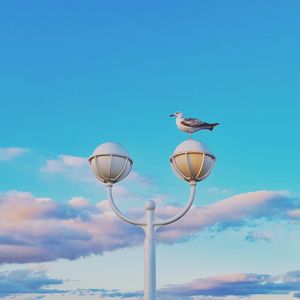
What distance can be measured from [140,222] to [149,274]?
0.72m

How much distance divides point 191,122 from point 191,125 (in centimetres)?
5

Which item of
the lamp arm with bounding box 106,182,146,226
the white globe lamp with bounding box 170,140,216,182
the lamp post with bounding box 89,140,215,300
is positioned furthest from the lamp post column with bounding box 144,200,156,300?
the white globe lamp with bounding box 170,140,216,182

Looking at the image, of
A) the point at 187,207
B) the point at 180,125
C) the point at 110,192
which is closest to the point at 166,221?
the point at 187,207

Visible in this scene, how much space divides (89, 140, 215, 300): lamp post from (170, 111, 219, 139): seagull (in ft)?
2.60

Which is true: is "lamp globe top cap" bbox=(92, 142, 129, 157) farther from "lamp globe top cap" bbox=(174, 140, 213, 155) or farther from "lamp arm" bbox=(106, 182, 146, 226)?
"lamp globe top cap" bbox=(174, 140, 213, 155)

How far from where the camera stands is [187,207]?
28.0 feet

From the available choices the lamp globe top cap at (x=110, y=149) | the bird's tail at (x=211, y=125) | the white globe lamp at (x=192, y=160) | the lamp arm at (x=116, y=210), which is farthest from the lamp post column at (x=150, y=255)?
the bird's tail at (x=211, y=125)

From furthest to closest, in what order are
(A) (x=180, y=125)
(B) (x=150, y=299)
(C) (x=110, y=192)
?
(A) (x=180, y=125), (C) (x=110, y=192), (B) (x=150, y=299)

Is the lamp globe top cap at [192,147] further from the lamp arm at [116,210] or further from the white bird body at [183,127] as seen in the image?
the lamp arm at [116,210]

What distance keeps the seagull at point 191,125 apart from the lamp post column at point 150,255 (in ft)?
5.05

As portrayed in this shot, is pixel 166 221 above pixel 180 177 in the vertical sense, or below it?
below

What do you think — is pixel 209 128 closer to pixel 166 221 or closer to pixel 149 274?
pixel 166 221

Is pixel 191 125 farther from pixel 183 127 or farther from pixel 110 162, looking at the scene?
pixel 110 162

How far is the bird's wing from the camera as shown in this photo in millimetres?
9516
